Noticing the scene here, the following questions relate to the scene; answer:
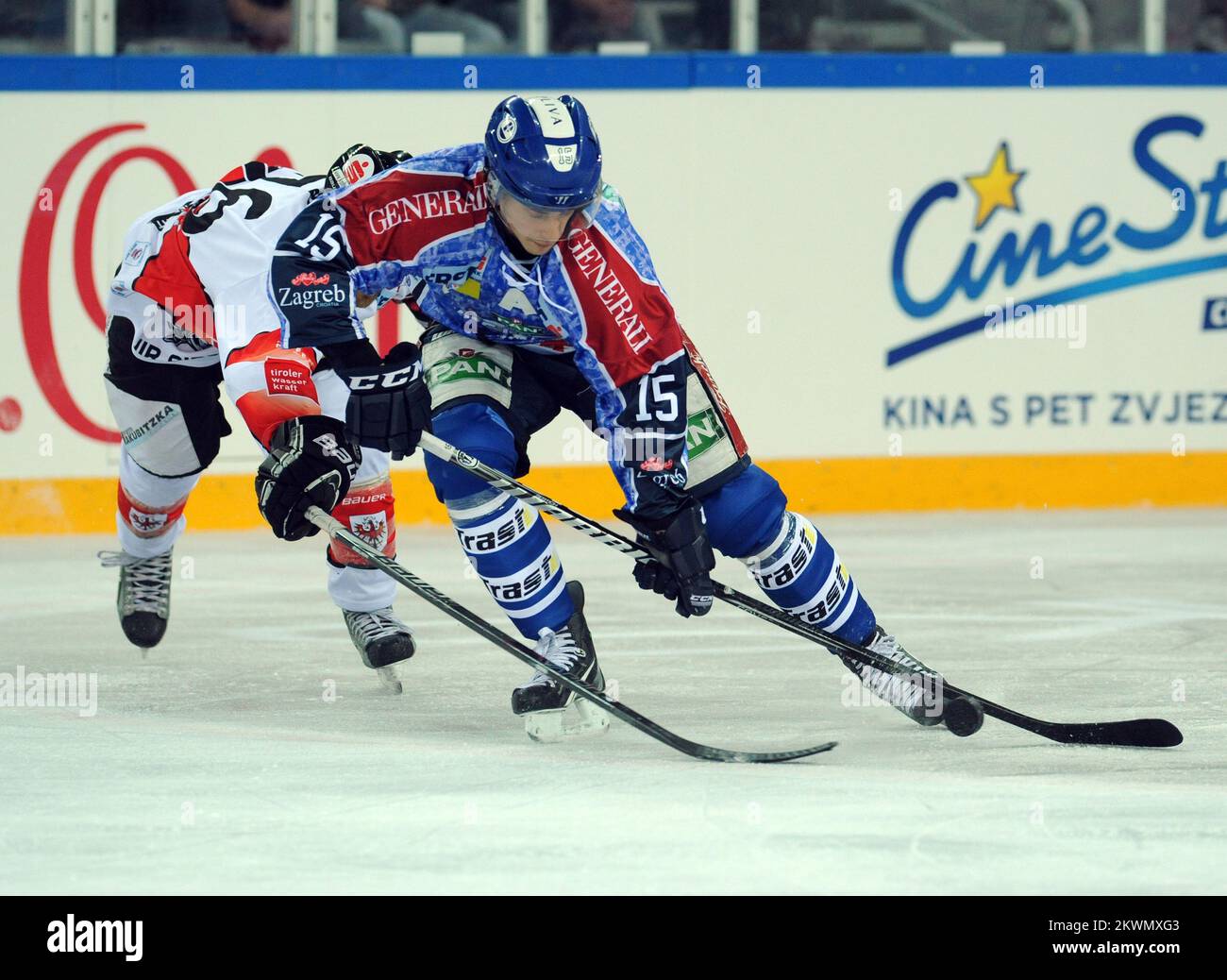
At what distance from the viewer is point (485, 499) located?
4.21m

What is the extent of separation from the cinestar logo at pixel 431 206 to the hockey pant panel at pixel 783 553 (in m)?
0.76

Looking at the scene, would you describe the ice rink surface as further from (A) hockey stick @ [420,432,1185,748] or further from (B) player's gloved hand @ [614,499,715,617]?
(B) player's gloved hand @ [614,499,715,617]

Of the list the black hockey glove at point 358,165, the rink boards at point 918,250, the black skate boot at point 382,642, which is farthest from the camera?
the rink boards at point 918,250

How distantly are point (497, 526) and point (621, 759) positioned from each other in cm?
55

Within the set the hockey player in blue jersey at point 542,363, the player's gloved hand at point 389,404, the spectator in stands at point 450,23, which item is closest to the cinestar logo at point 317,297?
the hockey player in blue jersey at point 542,363

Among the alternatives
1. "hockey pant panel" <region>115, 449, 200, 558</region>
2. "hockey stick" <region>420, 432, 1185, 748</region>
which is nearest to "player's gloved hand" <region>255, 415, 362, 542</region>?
"hockey stick" <region>420, 432, 1185, 748</region>

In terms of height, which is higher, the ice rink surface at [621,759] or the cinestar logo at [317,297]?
the cinestar logo at [317,297]

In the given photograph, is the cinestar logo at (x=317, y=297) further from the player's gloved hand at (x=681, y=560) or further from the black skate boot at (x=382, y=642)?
the black skate boot at (x=382, y=642)

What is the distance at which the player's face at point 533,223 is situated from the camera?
3.96m

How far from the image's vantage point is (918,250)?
8273 mm

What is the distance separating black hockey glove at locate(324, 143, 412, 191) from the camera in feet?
14.9

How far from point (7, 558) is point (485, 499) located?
3.44 meters
